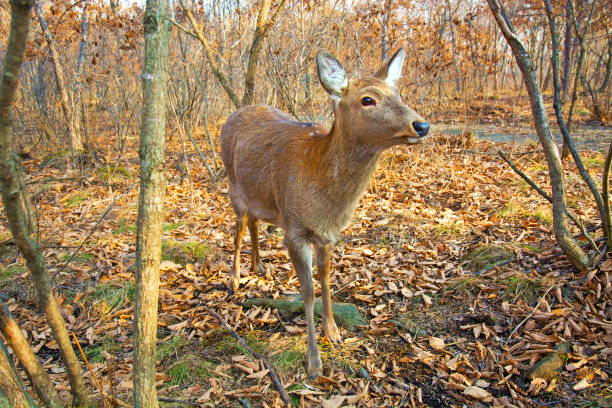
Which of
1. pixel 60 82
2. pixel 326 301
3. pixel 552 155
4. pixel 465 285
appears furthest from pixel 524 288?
pixel 60 82

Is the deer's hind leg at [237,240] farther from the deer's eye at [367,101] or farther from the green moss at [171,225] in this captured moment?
the deer's eye at [367,101]

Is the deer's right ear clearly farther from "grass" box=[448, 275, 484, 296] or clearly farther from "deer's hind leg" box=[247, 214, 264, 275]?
"grass" box=[448, 275, 484, 296]

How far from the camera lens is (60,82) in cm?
809

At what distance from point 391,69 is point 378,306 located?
86.9 inches

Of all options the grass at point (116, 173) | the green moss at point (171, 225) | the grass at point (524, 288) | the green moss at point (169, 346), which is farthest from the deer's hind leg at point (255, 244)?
the grass at point (116, 173)

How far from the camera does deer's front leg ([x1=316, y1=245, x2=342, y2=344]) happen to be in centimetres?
374

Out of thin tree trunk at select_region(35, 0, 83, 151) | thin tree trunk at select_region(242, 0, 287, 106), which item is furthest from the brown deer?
thin tree trunk at select_region(35, 0, 83, 151)

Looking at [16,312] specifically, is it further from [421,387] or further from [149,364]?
[421,387]

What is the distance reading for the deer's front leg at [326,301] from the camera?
3.74 m

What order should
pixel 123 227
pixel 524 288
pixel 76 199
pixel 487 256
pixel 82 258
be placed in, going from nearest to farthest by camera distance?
pixel 524 288, pixel 487 256, pixel 82 258, pixel 123 227, pixel 76 199

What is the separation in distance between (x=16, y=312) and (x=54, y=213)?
3066mm

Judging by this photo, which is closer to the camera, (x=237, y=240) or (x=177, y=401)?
(x=177, y=401)

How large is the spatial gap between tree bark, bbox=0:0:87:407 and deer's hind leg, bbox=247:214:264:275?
Result: 2930 millimetres

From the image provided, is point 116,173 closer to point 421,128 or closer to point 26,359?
point 26,359
